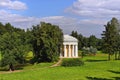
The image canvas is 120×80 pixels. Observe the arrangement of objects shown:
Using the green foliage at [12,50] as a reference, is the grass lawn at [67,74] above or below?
below

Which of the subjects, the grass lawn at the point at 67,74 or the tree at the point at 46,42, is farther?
the tree at the point at 46,42

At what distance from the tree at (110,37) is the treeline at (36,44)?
12126 millimetres

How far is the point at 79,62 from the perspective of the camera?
200 ft

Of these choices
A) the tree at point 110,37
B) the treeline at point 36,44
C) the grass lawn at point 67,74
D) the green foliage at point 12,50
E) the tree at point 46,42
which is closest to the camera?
the grass lawn at point 67,74

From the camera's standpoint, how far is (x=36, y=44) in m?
74.4

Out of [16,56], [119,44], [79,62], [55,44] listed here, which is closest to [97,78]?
[79,62]

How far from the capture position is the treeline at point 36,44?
200 feet

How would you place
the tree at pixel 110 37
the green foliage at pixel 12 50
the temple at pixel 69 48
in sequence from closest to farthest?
the green foliage at pixel 12 50
the tree at pixel 110 37
the temple at pixel 69 48

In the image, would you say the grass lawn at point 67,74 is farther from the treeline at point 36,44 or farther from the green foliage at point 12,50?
the treeline at point 36,44

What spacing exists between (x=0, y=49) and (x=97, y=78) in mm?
26424

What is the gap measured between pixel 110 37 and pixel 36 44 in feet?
63.7

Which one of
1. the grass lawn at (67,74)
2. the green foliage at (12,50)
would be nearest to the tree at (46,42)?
the green foliage at (12,50)

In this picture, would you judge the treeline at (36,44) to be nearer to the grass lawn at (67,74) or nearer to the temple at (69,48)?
the grass lawn at (67,74)

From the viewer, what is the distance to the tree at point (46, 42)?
2825 inches
